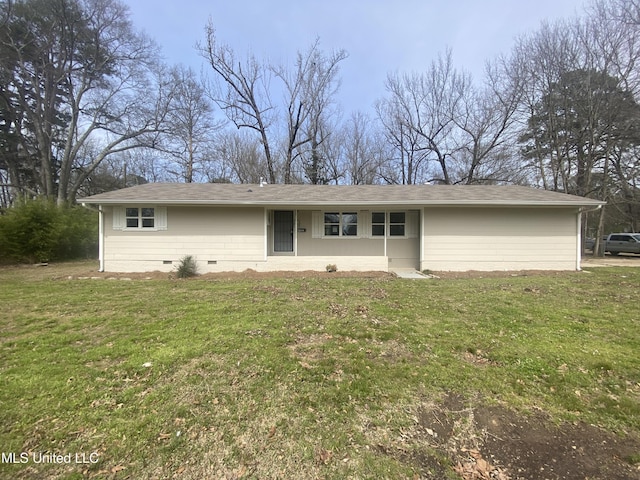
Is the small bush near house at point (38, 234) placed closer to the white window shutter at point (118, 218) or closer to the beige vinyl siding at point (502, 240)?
the white window shutter at point (118, 218)

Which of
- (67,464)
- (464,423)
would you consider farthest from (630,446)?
(67,464)

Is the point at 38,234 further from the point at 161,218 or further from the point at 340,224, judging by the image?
the point at 340,224

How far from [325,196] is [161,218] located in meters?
5.90

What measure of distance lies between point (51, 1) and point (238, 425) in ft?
→ 87.1

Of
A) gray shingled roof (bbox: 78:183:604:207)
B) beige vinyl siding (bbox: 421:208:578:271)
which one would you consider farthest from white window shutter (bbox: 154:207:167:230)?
beige vinyl siding (bbox: 421:208:578:271)

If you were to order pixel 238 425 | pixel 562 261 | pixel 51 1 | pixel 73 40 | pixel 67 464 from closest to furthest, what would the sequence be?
pixel 67 464 → pixel 238 425 → pixel 562 261 → pixel 51 1 → pixel 73 40

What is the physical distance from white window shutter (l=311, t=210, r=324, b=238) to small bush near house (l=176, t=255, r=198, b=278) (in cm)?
440

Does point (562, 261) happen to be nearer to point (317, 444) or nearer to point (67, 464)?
point (317, 444)

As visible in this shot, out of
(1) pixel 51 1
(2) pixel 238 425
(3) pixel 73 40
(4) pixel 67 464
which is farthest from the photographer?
(3) pixel 73 40

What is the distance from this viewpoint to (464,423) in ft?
7.82

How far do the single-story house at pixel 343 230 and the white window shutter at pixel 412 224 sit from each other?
39 millimetres

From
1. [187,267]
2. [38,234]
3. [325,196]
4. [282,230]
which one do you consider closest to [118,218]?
[187,267]

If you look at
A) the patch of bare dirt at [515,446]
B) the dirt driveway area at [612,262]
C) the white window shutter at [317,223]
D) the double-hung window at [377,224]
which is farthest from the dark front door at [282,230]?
the dirt driveway area at [612,262]

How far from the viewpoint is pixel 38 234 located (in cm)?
1206
